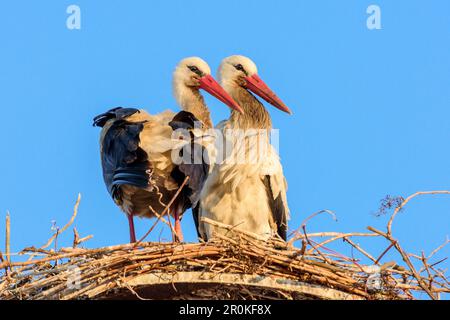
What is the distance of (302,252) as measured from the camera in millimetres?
4891

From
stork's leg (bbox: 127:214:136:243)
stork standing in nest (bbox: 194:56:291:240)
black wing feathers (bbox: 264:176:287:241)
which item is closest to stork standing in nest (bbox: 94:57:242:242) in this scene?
stork's leg (bbox: 127:214:136:243)

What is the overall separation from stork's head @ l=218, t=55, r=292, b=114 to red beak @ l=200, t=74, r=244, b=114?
0.65 feet

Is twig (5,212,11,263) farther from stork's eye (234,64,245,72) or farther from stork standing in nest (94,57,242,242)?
stork's eye (234,64,245,72)

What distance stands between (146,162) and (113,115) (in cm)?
47

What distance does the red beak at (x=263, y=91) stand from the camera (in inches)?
299

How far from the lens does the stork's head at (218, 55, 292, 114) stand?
766 centimetres

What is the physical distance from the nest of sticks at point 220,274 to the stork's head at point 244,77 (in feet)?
8.63

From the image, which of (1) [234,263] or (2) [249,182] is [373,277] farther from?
(2) [249,182]

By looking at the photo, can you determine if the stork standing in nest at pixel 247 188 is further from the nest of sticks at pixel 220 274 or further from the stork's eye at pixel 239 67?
the nest of sticks at pixel 220 274

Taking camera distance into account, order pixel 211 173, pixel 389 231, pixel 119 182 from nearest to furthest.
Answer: pixel 389 231 → pixel 119 182 → pixel 211 173

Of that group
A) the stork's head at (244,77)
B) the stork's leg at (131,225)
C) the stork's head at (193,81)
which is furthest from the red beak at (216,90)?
the stork's leg at (131,225)
